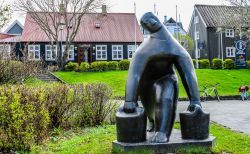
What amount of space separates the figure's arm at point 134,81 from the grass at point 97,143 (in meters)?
0.68

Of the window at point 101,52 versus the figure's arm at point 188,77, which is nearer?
the figure's arm at point 188,77

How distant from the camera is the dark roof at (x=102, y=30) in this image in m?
42.6

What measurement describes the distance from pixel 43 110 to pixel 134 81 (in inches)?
91.9

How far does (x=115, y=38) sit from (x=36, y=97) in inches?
1456

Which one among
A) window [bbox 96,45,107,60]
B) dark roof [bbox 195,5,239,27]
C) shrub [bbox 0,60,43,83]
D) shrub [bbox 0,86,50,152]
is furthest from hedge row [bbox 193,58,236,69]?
shrub [bbox 0,86,50,152]

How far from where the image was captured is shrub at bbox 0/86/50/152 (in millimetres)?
6355

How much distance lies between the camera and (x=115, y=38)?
1721 inches

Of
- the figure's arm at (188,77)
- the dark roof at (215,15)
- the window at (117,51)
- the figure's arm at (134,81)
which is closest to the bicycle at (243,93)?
the figure's arm at (188,77)

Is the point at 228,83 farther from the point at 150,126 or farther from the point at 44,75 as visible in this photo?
the point at 150,126

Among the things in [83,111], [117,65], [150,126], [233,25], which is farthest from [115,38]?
[150,126]

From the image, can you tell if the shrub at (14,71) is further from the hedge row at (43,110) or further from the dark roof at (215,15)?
the dark roof at (215,15)

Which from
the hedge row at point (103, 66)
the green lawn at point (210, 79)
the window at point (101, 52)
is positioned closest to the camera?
the green lawn at point (210, 79)

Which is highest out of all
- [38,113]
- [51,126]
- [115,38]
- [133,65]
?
[115,38]

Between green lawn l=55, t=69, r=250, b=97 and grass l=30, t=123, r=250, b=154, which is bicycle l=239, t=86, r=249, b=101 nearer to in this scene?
green lawn l=55, t=69, r=250, b=97
